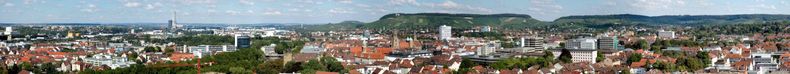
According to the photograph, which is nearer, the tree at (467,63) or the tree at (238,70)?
the tree at (238,70)

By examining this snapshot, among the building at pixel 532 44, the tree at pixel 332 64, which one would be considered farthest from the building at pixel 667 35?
the tree at pixel 332 64

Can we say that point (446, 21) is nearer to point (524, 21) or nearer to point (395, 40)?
point (524, 21)

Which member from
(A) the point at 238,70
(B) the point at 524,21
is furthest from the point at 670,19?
(A) the point at 238,70

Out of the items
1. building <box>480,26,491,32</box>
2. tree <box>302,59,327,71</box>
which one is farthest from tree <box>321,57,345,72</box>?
building <box>480,26,491,32</box>

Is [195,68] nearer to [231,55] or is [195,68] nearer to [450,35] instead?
[231,55]

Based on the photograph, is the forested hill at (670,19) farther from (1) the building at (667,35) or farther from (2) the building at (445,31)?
(2) the building at (445,31)

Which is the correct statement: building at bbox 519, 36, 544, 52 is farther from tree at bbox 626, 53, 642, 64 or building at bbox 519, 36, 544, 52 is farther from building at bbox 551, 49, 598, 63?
tree at bbox 626, 53, 642, 64

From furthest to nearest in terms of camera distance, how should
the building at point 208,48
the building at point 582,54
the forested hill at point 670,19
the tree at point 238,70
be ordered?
1. the forested hill at point 670,19
2. the building at point 208,48
3. the building at point 582,54
4. the tree at point 238,70
